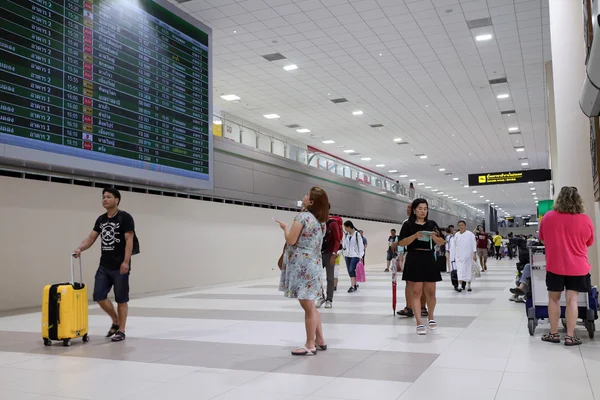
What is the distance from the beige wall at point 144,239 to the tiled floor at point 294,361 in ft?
4.86

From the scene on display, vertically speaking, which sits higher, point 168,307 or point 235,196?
point 235,196

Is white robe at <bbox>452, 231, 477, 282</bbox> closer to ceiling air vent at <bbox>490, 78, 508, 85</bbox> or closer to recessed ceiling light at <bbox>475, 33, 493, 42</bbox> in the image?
recessed ceiling light at <bbox>475, 33, 493, 42</bbox>

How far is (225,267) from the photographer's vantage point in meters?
15.2

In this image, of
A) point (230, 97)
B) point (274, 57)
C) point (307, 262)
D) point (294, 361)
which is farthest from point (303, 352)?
point (230, 97)

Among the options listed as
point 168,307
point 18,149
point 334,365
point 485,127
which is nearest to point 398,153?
point 485,127

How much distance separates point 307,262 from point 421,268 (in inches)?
77.2

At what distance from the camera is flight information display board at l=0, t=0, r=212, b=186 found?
7.93m

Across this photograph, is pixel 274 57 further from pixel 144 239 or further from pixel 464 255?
pixel 464 255

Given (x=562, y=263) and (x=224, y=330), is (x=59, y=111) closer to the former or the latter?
(x=224, y=330)

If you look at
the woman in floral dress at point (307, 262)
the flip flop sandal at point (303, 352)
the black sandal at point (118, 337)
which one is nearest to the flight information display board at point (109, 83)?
the black sandal at point (118, 337)

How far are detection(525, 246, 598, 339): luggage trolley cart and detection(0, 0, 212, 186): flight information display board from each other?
699 centimetres

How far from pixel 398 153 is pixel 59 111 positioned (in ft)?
75.2

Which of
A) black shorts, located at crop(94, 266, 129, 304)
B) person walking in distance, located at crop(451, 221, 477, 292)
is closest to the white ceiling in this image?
person walking in distance, located at crop(451, 221, 477, 292)

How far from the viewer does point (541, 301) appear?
601 centimetres
